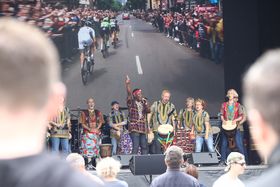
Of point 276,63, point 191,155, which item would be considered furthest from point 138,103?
point 276,63

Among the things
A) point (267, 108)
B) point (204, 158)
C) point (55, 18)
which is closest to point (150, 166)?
point (204, 158)

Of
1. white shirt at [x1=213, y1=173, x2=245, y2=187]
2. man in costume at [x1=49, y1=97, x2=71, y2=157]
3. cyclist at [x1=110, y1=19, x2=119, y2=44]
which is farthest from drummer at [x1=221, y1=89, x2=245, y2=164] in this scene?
white shirt at [x1=213, y1=173, x2=245, y2=187]

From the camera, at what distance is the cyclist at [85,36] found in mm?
13406

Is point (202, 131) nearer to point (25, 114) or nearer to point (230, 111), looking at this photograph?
point (230, 111)

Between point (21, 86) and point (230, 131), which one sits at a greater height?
point (21, 86)

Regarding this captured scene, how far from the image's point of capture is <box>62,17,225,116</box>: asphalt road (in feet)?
43.7

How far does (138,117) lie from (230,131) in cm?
151

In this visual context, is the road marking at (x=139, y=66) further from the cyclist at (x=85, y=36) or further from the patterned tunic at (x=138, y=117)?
the patterned tunic at (x=138, y=117)

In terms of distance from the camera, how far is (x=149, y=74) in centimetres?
1380

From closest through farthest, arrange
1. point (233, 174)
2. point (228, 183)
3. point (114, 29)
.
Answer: point (228, 183) → point (233, 174) → point (114, 29)

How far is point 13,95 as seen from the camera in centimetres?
129

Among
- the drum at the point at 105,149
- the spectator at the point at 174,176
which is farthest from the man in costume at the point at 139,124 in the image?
the spectator at the point at 174,176

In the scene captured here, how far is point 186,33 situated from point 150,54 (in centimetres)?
82

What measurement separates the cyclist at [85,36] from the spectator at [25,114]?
1209 centimetres
